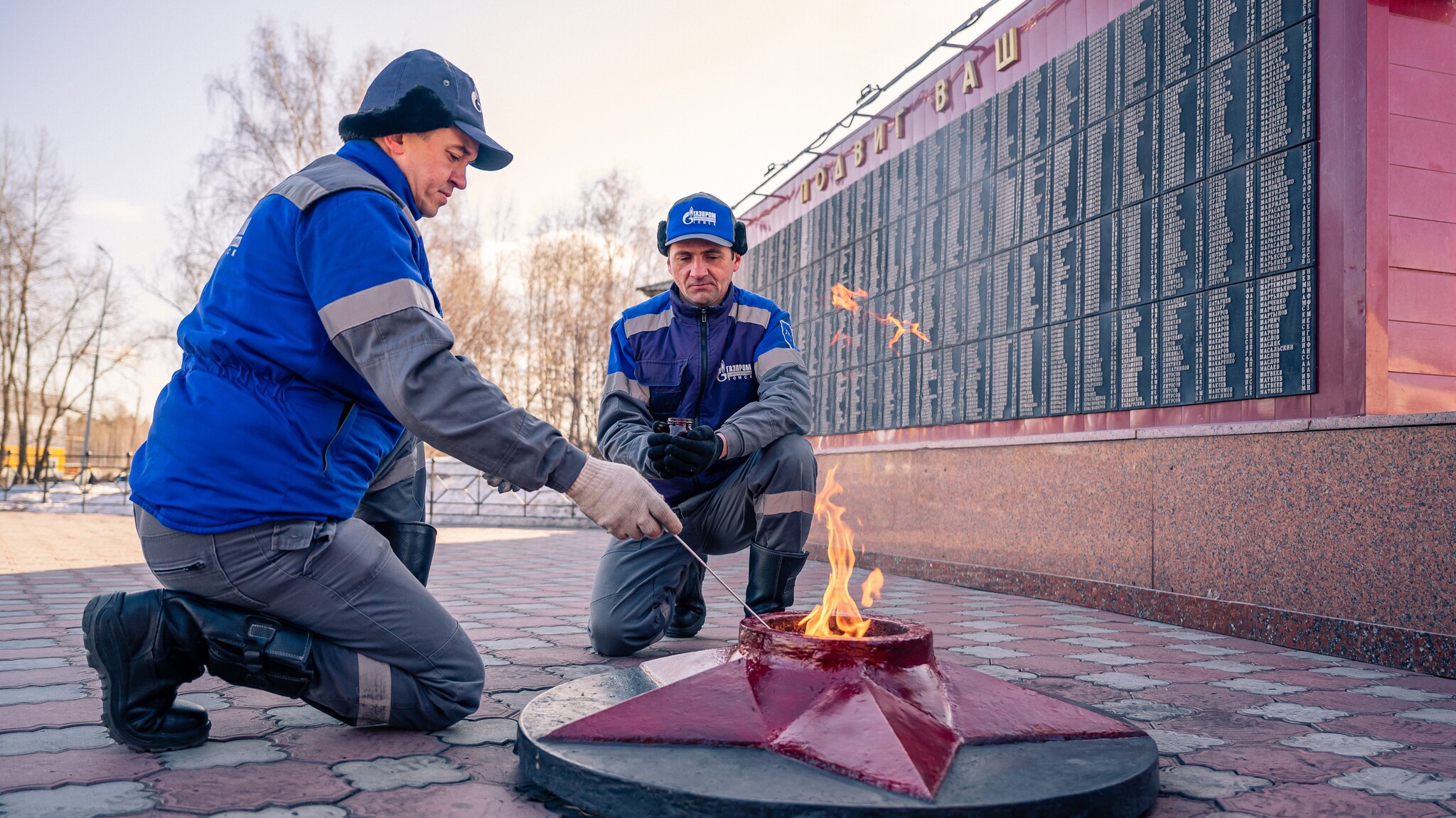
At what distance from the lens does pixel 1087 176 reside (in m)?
5.49

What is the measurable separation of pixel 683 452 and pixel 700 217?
105cm

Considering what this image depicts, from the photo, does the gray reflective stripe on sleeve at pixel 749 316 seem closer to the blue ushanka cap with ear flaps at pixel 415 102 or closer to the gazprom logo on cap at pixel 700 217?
the gazprom logo on cap at pixel 700 217

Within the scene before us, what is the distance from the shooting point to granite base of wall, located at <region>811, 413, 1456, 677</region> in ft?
11.5

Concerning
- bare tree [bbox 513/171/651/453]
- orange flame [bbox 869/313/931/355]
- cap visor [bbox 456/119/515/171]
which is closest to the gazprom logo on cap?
cap visor [bbox 456/119/515/171]

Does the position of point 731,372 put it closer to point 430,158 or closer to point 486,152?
point 486,152

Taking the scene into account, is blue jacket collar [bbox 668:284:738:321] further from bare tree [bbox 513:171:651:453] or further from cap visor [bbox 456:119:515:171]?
bare tree [bbox 513:171:651:453]

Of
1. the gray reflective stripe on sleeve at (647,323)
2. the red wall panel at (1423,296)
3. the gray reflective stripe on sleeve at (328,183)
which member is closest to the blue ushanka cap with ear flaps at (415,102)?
the gray reflective stripe on sleeve at (328,183)

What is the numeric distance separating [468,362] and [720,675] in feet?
3.15

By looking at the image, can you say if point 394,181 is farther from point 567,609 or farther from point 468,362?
point 567,609

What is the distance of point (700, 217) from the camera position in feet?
Answer: 12.7

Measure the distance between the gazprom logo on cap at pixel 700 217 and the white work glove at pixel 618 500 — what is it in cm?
178

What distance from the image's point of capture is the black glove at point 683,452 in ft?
11.2

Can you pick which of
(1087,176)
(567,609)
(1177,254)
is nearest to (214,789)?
(567,609)

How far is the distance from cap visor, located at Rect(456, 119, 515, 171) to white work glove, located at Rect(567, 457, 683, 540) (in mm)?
979
